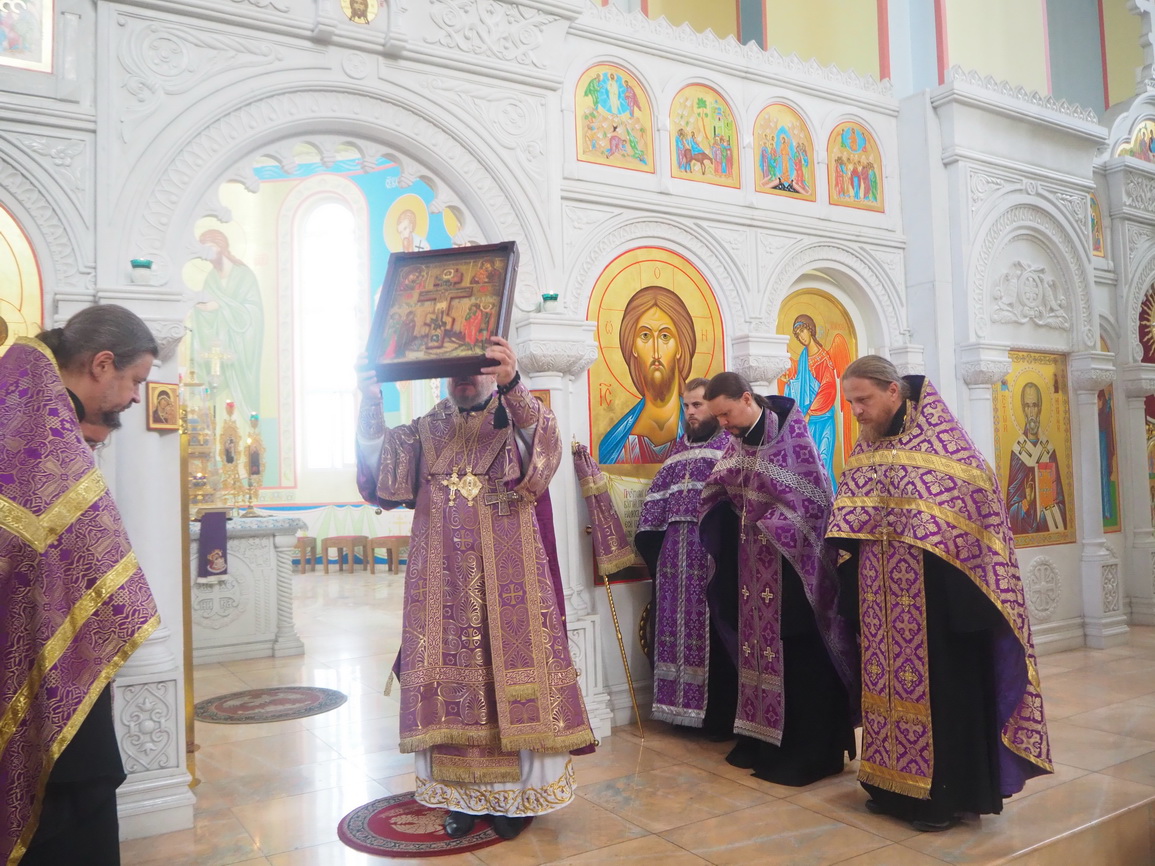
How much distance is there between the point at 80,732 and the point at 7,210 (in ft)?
9.57

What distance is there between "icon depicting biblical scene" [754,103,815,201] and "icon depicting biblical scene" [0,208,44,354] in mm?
4423

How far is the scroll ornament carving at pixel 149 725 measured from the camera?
4.09 m

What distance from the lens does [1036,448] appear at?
7.61 metres

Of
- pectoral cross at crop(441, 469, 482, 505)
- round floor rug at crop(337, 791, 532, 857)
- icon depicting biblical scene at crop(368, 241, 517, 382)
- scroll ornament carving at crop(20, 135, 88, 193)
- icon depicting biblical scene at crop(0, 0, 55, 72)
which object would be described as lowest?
round floor rug at crop(337, 791, 532, 857)

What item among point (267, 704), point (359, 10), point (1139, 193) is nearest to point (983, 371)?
point (1139, 193)

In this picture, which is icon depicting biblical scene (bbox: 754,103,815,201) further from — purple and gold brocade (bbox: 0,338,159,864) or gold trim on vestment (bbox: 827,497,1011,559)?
purple and gold brocade (bbox: 0,338,159,864)

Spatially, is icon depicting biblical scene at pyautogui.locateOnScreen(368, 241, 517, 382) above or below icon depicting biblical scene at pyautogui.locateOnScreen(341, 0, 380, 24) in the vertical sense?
below

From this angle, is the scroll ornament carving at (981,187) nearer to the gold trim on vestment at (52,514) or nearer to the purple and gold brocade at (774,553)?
the purple and gold brocade at (774,553)

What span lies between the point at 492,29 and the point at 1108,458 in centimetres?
670

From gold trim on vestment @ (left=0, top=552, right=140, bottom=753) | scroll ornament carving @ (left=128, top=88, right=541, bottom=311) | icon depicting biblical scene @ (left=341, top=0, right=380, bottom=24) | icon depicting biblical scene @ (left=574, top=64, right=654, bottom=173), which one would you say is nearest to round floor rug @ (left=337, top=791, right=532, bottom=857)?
gold trim on vestment @ (left=0, top=552, right=140, bottom=753)

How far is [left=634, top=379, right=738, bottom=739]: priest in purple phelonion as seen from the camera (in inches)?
205

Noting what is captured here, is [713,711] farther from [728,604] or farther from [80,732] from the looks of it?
[80,732]

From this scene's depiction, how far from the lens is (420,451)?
13.4 ft

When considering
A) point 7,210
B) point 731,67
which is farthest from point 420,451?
point 731,67
